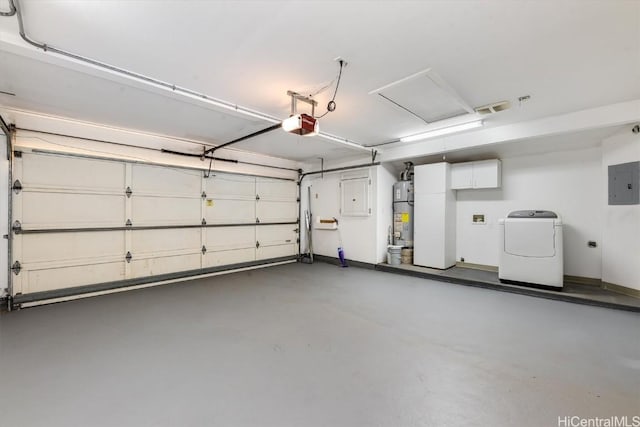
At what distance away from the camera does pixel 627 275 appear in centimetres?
371

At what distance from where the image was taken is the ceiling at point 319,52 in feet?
5.98

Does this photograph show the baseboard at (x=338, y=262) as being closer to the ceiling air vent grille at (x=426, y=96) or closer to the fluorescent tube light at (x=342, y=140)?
the fluorescent tube light at (x=342, y=140)

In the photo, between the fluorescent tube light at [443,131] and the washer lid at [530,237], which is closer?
the washer lid at [530,237]

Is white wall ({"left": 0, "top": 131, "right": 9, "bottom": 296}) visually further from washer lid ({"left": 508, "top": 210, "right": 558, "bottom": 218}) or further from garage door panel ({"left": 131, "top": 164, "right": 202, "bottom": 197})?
washer lid ({"left": 508, "top": 210, "right": 558, "bottom": 218})

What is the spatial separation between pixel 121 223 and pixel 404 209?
17.8 ft

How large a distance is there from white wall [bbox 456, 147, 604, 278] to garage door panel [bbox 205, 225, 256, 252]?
476 cm

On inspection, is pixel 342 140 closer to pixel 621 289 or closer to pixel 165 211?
pixel 165 211

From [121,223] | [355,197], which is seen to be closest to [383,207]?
[355,197]

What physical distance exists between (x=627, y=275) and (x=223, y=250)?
6.74 m

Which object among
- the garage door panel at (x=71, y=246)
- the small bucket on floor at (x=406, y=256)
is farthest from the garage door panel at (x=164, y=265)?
the small bucket on floor at (x=406, y=256)

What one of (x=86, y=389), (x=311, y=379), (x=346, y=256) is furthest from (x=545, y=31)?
(x=346, y=256)

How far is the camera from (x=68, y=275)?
12.6ft

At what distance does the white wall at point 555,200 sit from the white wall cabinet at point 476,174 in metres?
0.36

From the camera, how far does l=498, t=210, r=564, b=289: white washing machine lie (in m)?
3.87
